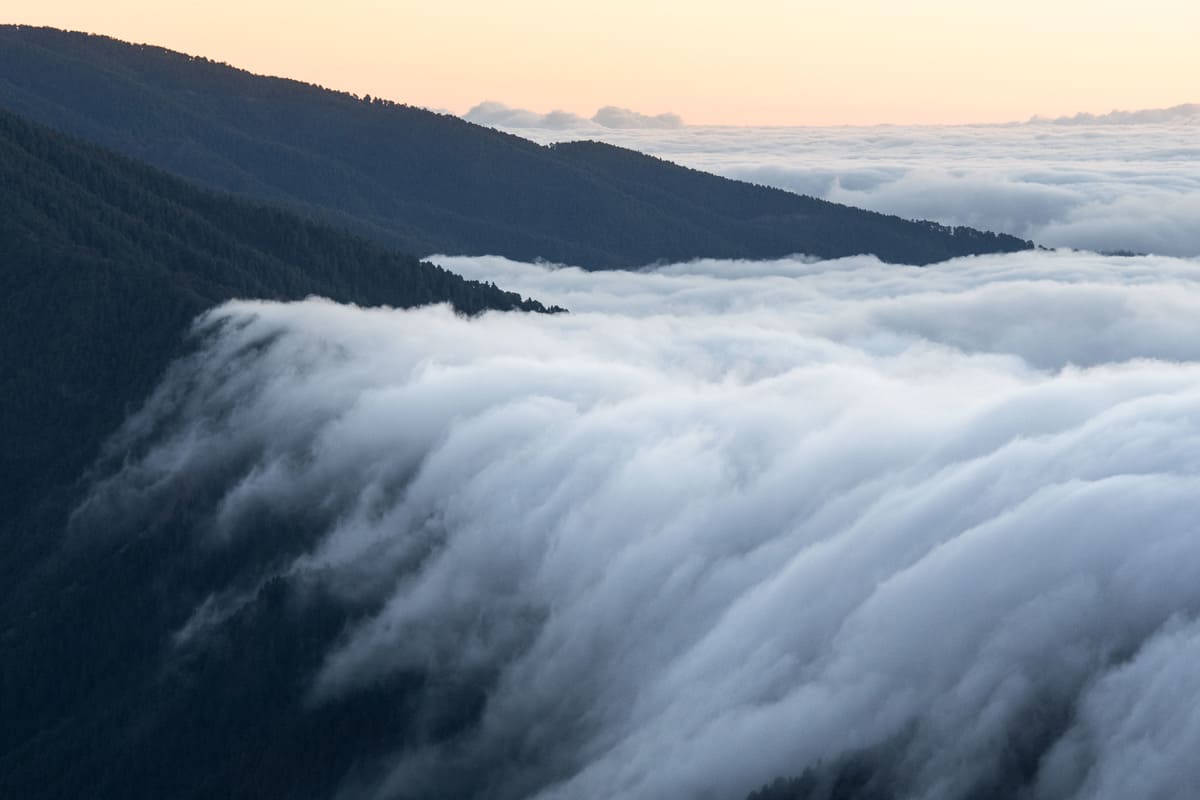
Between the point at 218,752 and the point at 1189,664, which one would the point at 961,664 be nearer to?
the point at 1189,664

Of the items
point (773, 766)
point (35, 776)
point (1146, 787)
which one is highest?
point (1146, 787)

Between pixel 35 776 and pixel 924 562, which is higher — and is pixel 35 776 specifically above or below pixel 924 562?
below

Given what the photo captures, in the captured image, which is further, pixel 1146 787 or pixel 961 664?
pixel 961 664

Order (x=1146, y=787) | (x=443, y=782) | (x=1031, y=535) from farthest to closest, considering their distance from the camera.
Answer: (x=443, y=782), (x=1031, y=535), (x=1146, y=787)

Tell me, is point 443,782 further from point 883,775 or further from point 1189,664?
point 1189,664

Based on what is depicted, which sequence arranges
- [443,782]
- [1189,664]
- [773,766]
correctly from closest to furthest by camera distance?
[1189,664] → [773,766] → [443,782]

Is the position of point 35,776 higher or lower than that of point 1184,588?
lower

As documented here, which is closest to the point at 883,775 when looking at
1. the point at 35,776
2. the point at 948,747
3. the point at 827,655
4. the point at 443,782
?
the point at 948,747

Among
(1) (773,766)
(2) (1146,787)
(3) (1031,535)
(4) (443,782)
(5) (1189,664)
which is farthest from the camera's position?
(4) (443,782)

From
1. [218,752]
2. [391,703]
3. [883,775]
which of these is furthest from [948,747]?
[218,752]
